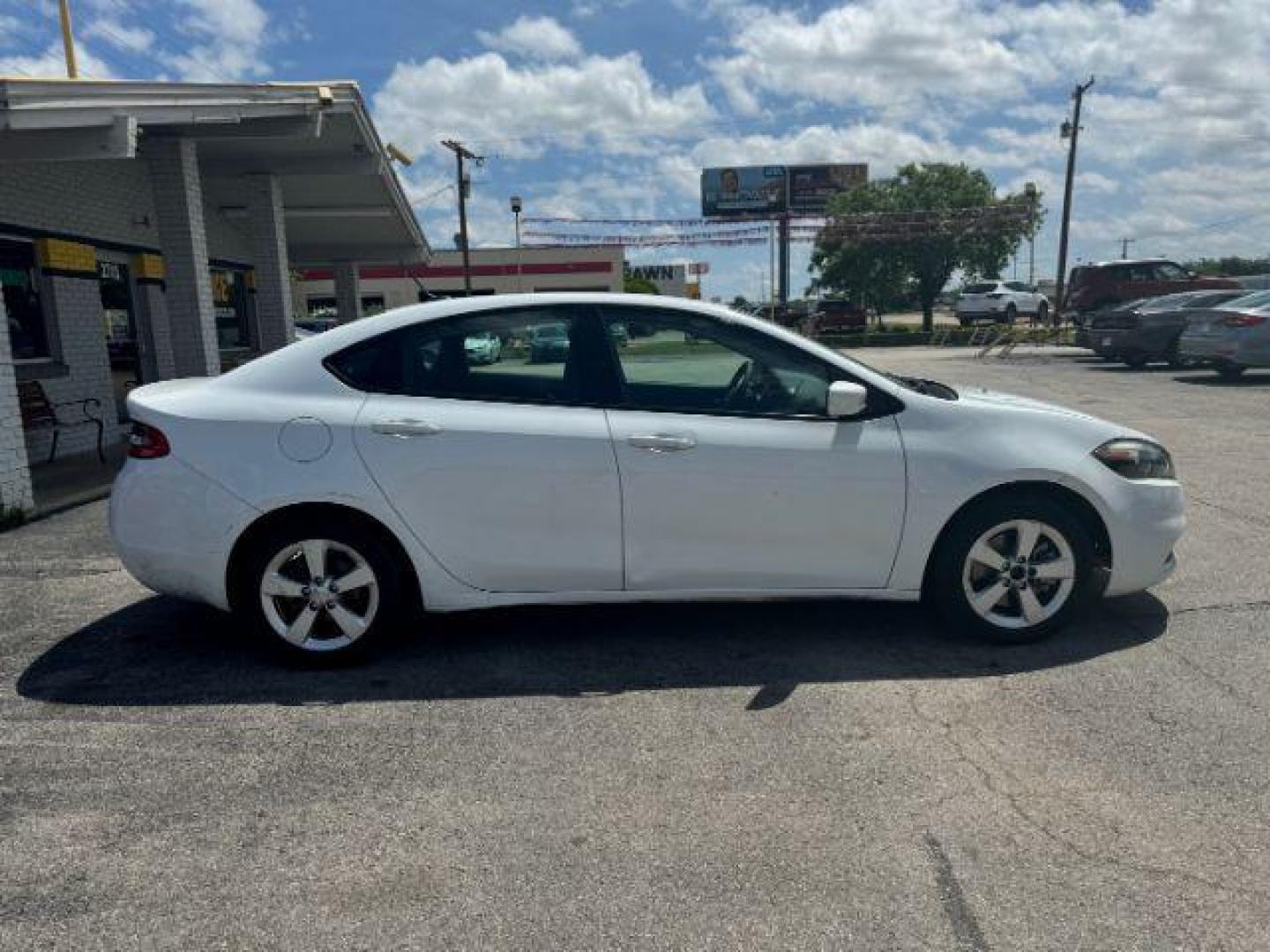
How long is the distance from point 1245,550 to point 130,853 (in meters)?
6.07

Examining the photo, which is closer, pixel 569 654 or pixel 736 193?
pixel 569 654

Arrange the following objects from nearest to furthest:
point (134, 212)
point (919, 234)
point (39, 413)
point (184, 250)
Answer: point (39, 413), point (184, 250), point (134, 212), point (919, 234)

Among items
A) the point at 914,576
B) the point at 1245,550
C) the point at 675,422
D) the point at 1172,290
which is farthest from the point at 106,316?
the point at 1172,290

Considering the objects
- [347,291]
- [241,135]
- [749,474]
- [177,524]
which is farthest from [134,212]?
[749,474]

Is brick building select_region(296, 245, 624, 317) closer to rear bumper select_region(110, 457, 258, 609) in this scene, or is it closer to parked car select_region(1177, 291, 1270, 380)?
parked car select_region(1177, 291, 1270, 380)

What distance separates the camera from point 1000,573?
4.23 m

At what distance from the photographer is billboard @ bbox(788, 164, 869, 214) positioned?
6931 centimetres

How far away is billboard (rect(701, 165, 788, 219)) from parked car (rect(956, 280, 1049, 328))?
35.7 m

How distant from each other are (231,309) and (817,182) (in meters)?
61.5

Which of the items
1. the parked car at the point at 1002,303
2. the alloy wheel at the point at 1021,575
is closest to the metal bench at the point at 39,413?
the alloy wheel at the point at 1021,575

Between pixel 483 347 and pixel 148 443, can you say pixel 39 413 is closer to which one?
pixel 148 443

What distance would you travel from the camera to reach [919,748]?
336cm

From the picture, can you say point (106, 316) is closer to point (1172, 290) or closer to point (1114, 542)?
point (1114, 542)

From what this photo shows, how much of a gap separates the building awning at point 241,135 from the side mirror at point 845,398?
6142 millimetres
